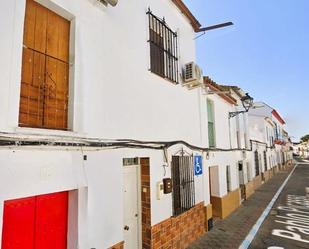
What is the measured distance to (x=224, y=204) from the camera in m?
11.0

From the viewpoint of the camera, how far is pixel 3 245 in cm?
309

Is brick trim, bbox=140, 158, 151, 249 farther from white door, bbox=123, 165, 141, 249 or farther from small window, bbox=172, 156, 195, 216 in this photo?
small window, bbox=172, 156, 195, 216

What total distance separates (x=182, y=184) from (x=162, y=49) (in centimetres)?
392

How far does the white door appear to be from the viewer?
5617 mm

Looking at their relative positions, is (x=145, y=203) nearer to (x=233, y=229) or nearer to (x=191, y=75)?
(x=191, y=75)

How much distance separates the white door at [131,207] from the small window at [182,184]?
1400 millimetres

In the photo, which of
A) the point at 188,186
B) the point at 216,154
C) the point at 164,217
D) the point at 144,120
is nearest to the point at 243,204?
the point at 216,154

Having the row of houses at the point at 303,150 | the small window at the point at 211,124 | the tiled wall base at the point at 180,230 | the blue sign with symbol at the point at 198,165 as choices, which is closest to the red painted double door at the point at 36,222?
the tiled wall base at the point at 180,230

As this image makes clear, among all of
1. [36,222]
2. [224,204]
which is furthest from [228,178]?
[36,222]

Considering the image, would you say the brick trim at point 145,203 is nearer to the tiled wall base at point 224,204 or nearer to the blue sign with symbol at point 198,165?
the blue sign with symbol at point 198,165

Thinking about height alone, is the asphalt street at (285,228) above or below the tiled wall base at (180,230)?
below

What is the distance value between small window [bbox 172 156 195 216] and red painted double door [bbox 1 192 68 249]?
3689 mm

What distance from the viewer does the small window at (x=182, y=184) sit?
23.6 feet

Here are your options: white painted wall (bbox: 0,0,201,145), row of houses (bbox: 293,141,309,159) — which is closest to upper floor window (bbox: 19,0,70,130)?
white painted wall (bbox: 0,0,201,145)
